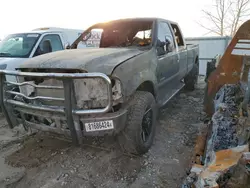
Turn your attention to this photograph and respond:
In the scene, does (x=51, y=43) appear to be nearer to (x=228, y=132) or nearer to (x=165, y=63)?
(x=165, y=63)

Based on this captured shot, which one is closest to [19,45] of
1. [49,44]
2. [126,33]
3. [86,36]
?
[49,44]

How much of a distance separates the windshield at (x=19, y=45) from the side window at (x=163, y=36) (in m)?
3.33

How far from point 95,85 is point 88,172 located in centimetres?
113

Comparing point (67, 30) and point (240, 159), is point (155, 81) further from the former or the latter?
point (67, 30)

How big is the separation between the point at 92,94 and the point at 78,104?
20cm

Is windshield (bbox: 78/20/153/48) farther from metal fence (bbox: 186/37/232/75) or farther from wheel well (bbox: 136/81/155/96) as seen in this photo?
metal fence (bbox: 186/37/232/75)

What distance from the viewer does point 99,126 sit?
2.34 meters

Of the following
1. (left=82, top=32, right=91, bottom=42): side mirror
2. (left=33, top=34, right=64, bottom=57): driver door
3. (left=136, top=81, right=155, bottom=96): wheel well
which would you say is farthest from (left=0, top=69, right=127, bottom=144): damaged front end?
(left=33, top=34, right=64, bottom=57): driver door

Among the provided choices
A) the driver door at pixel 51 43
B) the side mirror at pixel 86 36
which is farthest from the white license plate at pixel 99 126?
the driver door at pixel 51 43

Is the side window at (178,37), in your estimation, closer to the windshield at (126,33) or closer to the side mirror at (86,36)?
the windshield at (126,33)

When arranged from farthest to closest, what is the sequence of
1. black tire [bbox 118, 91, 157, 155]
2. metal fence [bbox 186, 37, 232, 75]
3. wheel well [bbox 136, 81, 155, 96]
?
metal fence [bbox 186, 37, 232, 75]
wheel well [bbox 136, 81, 155, 96]
black tire [bbox 118, 91, 157, 155]

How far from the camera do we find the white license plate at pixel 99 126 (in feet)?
7.63

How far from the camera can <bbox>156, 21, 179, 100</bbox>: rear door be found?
11.5 feet

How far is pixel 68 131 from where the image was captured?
7.94 ft
